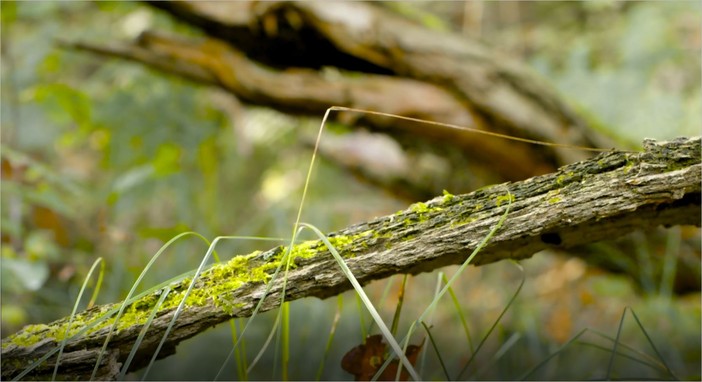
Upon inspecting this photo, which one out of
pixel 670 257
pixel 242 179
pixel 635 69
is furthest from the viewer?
pixel 242 179

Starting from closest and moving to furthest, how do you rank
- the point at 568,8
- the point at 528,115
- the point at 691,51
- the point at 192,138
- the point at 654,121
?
the point at 528,115, the point at 654,121, the point at 192,138, the point at 691,51, the point at 568,8

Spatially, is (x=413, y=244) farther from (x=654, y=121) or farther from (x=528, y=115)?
(x=654, y=121)

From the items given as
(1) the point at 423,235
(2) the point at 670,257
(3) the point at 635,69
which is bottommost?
(1) the point at 423,235

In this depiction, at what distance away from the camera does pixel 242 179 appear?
13.2ft

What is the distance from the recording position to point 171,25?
299 cm

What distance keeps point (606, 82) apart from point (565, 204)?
251 centimetres

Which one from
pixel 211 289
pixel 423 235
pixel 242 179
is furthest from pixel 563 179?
pixel 242 179

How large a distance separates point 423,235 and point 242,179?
10.9ft

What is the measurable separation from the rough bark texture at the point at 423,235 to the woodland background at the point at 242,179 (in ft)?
2.42

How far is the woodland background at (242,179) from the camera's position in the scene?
77.8 inches

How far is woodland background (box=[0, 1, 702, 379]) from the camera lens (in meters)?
1.98

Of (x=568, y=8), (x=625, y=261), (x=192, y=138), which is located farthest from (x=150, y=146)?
(x=568, y=8)

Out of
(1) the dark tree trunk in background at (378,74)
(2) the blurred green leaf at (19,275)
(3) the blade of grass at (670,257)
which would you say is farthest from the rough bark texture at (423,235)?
(3) the blade of grass at (670,257)

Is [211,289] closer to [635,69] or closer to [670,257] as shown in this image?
[670,257]
